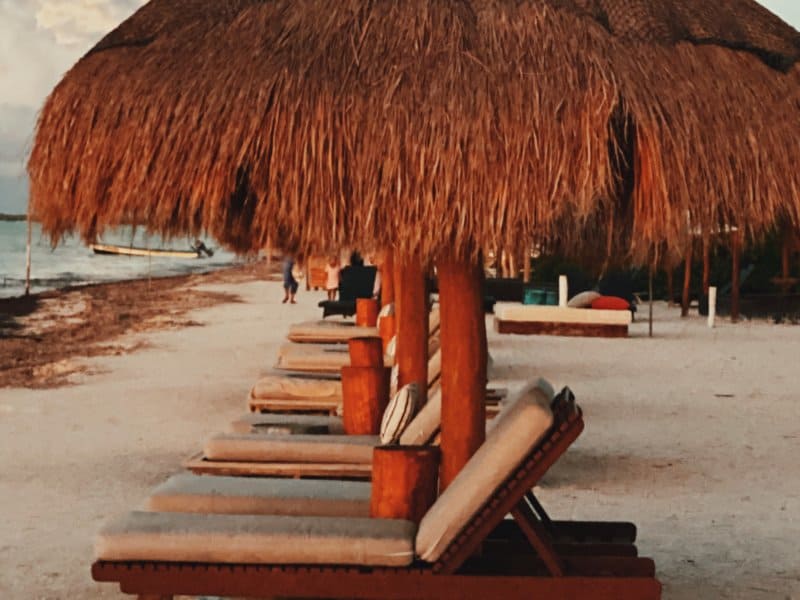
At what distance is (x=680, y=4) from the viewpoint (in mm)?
4895

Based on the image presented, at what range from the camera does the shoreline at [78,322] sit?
16.3 m

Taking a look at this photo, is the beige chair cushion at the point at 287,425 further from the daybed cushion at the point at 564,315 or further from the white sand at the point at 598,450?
the daybed cushion at the point at 564,315

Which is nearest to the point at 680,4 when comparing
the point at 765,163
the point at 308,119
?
the point at 765,163

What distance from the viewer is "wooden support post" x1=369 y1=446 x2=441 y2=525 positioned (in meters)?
4.90

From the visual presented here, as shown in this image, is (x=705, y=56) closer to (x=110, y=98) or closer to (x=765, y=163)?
(x=765, y=163)

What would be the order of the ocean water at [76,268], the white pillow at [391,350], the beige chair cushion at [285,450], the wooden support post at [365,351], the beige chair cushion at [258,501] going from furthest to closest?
1. the ocean water at [76,268]
2. the white pillow at [391,350]
3. the wooden support post at [365,351]
4. the beige chair cushion at [285,450]
5. the beige chair cushion at [258,501]

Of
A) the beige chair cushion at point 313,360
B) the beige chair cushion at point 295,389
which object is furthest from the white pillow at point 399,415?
the beige chair cushion at point 313,360

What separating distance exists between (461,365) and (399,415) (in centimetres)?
102

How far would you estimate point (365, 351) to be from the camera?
8516mm

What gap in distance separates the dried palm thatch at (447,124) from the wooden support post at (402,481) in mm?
765

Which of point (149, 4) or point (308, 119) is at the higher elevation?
point (149, 4)

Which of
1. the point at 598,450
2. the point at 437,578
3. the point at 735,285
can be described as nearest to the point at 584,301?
the point at 735,285

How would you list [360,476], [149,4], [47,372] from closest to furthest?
[149,4], [360,476], [47,372]

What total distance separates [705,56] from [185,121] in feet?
6.30
